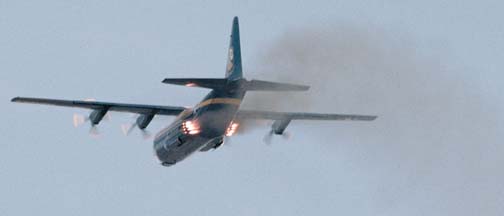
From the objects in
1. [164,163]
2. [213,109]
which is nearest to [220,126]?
[213,109]

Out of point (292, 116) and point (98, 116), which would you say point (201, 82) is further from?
point (292, 116)

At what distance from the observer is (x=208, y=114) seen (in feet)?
267

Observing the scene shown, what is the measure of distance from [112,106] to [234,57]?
29.8ft

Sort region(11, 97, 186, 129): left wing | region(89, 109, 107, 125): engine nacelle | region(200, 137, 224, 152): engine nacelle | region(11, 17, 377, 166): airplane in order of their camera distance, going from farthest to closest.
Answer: region(89, 109, 107, 125): engine nacelle < region(11, 97, 186, 129): left wing < region(200, 137, 224, 152): engine nacelle < region(11, 17, 377, 166): airplane

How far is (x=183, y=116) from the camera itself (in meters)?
85.0

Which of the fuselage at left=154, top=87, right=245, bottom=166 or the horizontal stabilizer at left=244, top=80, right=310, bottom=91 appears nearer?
the horizontal stabilizer at left=244, top=80, right=310, bottom=91

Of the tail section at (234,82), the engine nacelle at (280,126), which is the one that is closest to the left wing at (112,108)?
the engine nacelle at (280,126)

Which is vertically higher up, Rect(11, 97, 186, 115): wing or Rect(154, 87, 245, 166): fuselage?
Rect(154, 87, 245, 166): fuselage

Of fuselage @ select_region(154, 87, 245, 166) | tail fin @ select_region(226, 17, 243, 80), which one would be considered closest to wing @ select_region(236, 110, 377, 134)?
fuselage @ select_region(154, 87, 245, 166)

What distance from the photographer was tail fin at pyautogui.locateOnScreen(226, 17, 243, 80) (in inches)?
3231

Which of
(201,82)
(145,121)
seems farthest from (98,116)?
(201,82)

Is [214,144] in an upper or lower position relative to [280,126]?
lower

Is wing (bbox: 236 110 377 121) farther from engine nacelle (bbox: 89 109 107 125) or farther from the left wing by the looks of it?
engine nacelle (bbox: 89 109 107 125)

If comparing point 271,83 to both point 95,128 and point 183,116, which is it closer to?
point 183,116
